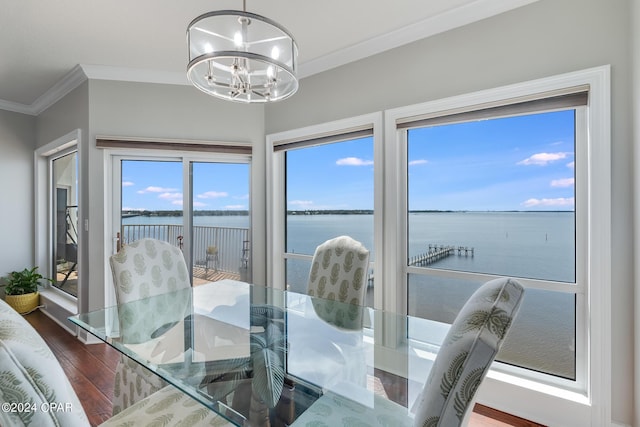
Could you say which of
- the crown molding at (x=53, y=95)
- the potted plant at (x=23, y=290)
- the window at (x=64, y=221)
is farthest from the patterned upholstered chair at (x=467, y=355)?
the potted plant at (x=23, y=290)

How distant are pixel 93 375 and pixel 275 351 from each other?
1.87 m

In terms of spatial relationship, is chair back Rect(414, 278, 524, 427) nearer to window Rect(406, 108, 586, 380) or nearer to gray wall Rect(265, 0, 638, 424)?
gray wall Rect(265, 0, 638, 424)

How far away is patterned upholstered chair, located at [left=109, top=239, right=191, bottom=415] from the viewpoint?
1.61m

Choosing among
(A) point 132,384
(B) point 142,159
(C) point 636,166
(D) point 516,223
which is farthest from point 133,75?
(C) point 636,166

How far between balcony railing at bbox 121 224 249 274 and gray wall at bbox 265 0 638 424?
1.81 meters

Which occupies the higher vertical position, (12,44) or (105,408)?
(12,44)

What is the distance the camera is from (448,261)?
2389 millimetres

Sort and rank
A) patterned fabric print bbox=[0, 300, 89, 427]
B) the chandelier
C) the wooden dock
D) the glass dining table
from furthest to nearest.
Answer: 1. the wooden dock
2. the chandelier
3. the glass dining table
4. patterned fabric print bbox=[0, 300, 89, 427]

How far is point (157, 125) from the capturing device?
3164mm

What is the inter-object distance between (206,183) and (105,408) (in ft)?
6.83

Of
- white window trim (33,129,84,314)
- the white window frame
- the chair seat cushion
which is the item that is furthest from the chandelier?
white window trim (33,129,84,314)

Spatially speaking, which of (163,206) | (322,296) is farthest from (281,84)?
(163,206)

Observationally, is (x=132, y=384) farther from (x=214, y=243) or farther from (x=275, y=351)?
(x=214, y=243)

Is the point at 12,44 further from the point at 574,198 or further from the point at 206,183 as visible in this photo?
the point at 574,198
